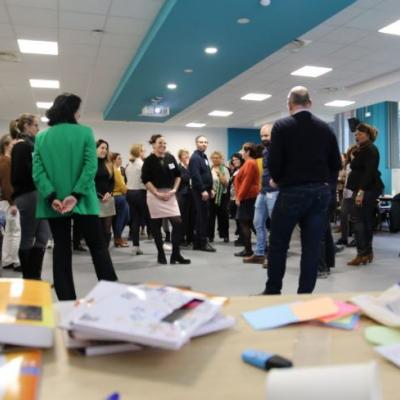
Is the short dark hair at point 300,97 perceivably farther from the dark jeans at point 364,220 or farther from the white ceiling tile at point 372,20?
the white ceiling tile at point 372,20

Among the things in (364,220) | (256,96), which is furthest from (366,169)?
(256,96)

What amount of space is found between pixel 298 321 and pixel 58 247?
189 centimetres

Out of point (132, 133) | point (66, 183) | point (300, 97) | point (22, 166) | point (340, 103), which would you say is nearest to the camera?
point (66, 183)

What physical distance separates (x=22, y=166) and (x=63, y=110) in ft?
2.16

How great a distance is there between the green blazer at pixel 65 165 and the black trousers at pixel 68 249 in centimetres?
6

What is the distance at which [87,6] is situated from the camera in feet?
15.1

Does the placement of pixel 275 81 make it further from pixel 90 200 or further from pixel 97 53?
pixel 90 200

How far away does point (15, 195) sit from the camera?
9.79 ft

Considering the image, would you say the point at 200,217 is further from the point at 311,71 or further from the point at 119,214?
the point at 311,71

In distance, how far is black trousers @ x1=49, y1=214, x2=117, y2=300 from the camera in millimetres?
2447

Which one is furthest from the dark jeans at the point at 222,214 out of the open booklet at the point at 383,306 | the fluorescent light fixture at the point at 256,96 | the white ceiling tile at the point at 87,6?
the open booklet at the point at 383,306

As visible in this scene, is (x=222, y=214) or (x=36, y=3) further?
(x=222, y=214)

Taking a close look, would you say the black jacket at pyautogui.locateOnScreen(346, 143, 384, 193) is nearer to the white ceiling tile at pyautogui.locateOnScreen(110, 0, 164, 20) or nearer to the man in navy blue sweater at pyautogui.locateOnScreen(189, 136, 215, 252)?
the man in navy blue sweater at pyautogui.locateOnScreen(189, 136, 215, 252)

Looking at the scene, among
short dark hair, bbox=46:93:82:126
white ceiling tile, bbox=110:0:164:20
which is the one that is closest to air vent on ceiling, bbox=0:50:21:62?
white ceiling tile, bbox=110:0:164:20
